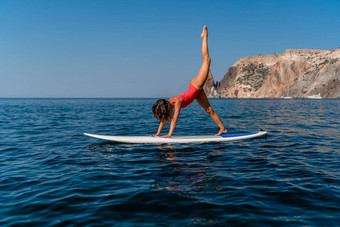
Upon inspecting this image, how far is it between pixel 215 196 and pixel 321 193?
1858mm

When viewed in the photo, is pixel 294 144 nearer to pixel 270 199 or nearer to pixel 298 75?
pixel 270 199

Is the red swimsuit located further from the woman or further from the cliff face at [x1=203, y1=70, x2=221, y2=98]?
the cliff face at [x1=203, y1=70, x2=221, y2=98]

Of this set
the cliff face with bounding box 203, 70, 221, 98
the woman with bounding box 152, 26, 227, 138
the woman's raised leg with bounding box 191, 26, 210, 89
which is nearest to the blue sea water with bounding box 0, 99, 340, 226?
the woman with bounding box 152, 26, 227, 138

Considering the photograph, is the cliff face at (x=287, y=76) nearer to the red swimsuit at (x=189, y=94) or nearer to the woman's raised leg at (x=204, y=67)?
the woman's raised leg at (x=204, y=67)

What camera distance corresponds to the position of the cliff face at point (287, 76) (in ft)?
320

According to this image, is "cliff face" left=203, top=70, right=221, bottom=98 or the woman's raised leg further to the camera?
"cliff face" left=203, top=70, right=221, bottom=98

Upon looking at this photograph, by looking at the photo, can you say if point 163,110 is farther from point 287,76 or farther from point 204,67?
point 287,76

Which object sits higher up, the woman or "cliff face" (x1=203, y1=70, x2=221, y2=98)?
"cliff face" (x1=203, y1=70, x2=221, y2=98)

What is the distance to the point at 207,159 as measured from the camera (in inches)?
266

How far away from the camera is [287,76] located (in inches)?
4825

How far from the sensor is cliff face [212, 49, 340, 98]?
97.5m

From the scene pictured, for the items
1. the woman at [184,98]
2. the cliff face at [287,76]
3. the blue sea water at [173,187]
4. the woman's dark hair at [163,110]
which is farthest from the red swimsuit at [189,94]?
the cliff face at [287,76]

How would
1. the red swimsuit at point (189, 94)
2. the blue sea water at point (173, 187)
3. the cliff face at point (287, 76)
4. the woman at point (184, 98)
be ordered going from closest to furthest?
the blue sea water at point (173, 187) < the woman at point (184, 98) < the red swimsuit at point (189, 94) < the cliff face at point (287, 76)

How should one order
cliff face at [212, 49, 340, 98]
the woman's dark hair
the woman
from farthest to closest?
cliff face at [212, 49, 340, 98], the woman, the woman's dark hair
